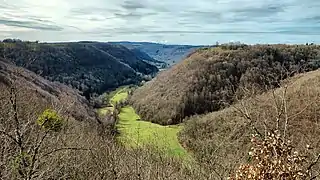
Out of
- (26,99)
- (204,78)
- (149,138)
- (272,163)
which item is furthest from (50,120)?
(204,78)

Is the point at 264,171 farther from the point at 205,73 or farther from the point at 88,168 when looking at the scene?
the point at 205,73

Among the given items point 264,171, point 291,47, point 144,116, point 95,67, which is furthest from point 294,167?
point 95,67

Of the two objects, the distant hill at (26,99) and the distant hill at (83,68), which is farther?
the distant hill at (83,68)

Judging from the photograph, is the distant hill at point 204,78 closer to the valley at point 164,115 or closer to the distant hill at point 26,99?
the valley at point 164,115

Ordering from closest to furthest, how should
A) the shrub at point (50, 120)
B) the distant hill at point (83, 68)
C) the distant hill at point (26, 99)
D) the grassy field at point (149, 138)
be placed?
the shrub at point (50, 120) → the distant hill at point (26, 99) → the grassy field at point (149, 138) → the distant hill at point (83, 68)

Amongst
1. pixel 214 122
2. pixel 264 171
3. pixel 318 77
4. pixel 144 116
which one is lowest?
pixel 144 116

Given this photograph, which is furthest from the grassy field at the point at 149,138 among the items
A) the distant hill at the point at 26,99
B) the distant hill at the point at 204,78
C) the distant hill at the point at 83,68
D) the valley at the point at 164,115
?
the distant hill at the point at 83,68

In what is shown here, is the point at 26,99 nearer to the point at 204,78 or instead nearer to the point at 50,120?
the point at 50,120

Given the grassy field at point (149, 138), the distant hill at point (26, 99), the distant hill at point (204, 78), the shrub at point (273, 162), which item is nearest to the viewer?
the shrub at point (273, 162)
